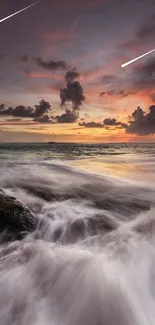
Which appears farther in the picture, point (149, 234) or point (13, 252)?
point (149, 234)

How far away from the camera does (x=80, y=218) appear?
5.93 m

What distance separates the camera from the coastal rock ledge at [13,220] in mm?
4648

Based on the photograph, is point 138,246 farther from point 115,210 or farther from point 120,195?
point 120,195

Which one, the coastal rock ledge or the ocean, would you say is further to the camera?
the coastal rock ledge

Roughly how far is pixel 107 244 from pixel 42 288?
1.75 meters

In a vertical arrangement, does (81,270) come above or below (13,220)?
below

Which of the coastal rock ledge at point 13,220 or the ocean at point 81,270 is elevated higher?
the coastal rock ledge at point 13,220

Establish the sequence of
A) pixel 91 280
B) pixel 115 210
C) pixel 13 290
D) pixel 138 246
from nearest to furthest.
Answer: pixel 13 290 < pixel 91 280 < pixel 138 246 < pixel 115 210

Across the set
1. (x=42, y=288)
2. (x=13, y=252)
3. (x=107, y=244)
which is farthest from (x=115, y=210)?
(x=42, y=288)

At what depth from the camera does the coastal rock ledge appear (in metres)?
4.65

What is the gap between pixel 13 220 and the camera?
4789 mm

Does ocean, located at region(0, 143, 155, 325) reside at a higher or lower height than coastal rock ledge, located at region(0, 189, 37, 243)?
lower

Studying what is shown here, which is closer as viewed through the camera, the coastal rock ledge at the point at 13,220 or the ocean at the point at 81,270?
the ocean at the point at 81,270

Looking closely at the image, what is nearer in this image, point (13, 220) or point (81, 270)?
point (81, 270)
